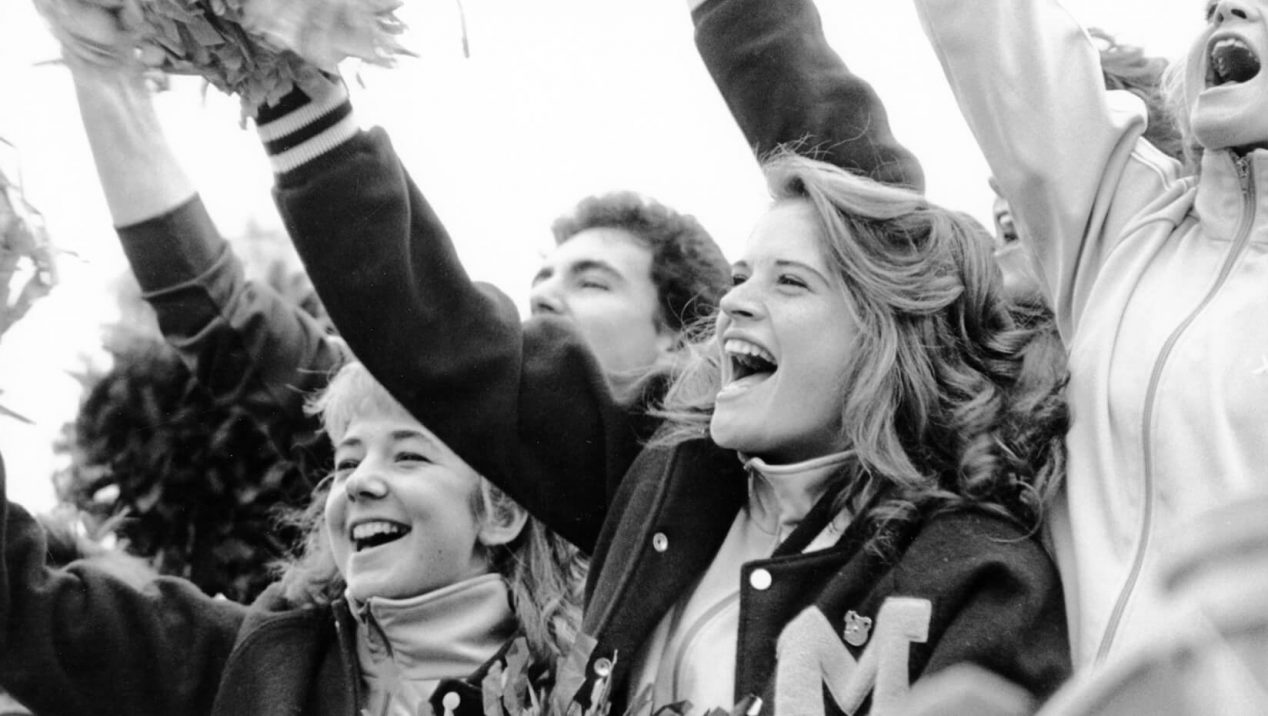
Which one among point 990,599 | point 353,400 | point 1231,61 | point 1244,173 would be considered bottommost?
point 990,599

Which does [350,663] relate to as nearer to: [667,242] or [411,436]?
[411,436]

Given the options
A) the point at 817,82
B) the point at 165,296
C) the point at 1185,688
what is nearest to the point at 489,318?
the point at 817,82

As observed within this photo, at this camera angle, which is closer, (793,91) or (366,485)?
(793,91)

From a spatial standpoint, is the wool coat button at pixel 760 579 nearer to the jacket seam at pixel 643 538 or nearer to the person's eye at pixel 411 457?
the jacket seam at pixel 643 538

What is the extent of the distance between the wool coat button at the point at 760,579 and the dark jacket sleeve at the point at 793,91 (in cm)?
82

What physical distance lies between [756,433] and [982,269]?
1.54ft

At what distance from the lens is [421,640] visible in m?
3.40

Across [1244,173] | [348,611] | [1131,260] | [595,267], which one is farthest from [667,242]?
[1244,173]

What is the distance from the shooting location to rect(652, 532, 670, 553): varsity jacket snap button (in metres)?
2.96

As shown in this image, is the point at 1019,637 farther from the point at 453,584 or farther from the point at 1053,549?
the point at 453,584

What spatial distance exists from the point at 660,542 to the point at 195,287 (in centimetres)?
126

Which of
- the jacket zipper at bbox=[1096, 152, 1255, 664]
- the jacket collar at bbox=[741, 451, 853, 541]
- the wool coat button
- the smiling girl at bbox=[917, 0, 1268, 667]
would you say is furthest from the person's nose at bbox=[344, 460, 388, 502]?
the jacket zipper at bbox=[1096, 152, 1255, 664]

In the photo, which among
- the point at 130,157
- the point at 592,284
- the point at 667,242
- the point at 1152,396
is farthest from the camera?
the point at 667,242

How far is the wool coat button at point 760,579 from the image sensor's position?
2.76m
